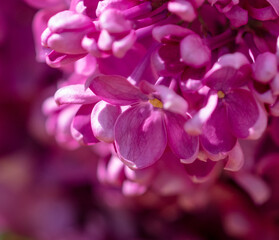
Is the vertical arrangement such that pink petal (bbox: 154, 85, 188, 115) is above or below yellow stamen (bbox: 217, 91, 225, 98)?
above

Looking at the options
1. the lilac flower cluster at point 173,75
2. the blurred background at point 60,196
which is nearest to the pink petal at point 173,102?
the lilac flower cluster at point 173,75

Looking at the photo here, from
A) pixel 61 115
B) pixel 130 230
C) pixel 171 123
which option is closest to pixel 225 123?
pixel 171 123

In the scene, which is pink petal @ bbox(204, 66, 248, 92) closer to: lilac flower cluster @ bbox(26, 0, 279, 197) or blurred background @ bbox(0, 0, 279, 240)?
lilac flower cluster @ bbox(26, 0, 279, 197)

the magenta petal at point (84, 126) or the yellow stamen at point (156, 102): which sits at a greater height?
the yellow stamen at point (156, 102)

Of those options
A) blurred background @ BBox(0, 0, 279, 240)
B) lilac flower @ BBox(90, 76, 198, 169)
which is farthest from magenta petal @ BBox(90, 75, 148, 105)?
blurred background @ BBox(0, 0, 279, 240)

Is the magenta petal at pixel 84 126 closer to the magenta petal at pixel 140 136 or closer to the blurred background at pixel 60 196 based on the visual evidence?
the magenta petal at pixel 140 136

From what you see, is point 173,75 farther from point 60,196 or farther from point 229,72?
point 60,196

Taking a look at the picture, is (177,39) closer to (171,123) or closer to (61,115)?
(171,123)
